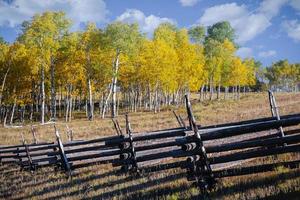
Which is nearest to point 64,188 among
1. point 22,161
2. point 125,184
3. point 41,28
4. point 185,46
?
point 125,184

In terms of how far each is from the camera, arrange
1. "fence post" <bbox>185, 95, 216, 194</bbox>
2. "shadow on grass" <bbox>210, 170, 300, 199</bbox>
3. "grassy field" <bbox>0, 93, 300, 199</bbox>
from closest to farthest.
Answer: "grassy field" <bbox>0, 93, 300, 199</bbox>, "shadow on grass" <bbox>210, 170, 300, 199</bbox>, "fence post" <bbox>185, 95, 216, 194</bbox>

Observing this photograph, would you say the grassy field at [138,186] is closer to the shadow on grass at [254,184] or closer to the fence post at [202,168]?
the shadow on grass at [254,184]

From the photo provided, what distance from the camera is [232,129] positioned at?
8.35 meters

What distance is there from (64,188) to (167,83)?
1801 inches

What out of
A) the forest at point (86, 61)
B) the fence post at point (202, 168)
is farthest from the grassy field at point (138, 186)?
the forest at point (86, 61)

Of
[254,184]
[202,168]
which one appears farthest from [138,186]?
[254,184]

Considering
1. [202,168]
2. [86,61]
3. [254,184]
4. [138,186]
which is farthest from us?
[86,61]

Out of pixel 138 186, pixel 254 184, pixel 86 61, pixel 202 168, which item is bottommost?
pixel 138 186

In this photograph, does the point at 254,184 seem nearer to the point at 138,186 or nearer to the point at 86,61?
the point at 138,186

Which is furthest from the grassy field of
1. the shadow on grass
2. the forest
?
the forest

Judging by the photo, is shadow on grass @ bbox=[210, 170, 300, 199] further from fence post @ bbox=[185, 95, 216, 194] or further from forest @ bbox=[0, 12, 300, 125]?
forest @ bbox=[0, 12, 300, 125]

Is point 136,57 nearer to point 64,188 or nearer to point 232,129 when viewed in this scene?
point 64,188

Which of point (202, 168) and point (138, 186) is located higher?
point (202, 168)

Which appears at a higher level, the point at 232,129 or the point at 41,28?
the point at 41,28
